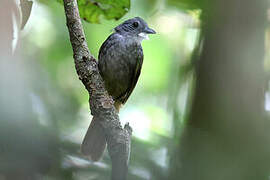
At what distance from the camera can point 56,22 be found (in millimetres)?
5230

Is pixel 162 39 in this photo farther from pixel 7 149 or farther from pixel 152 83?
pixel 7 149

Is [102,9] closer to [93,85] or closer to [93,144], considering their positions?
[93,85]

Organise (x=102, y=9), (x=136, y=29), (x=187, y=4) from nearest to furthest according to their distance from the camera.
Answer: (x=102, y=9)
(x=187, y=4)
(x=136, y=29)

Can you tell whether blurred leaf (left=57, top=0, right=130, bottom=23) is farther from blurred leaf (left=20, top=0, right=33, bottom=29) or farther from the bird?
the bird

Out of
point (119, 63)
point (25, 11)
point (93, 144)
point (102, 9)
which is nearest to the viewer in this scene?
point (25, 11)

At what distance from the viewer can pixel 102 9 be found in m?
3.25

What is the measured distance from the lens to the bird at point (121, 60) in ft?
13.4

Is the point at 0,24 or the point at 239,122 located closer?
the point at 0,24

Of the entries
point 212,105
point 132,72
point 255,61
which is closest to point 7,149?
point 212,105

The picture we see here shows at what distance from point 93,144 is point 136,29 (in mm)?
1321

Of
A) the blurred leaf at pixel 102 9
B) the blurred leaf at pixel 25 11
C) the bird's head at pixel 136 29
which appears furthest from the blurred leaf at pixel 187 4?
the blurred leaf at pixel 25 11

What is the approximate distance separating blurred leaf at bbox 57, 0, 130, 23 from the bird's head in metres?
1.10

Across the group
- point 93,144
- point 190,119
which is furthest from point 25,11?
point 93,144

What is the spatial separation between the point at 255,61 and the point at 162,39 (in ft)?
8.75
